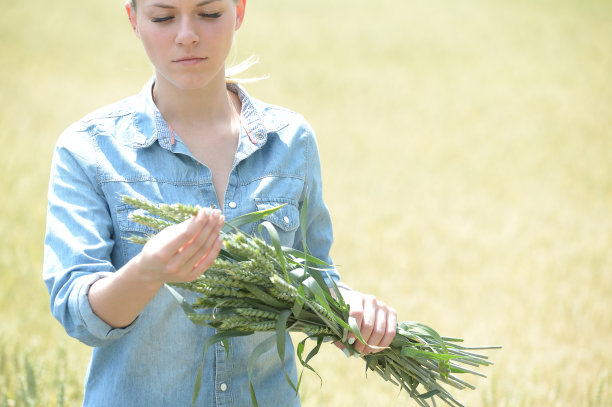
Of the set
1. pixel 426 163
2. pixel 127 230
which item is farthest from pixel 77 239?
pixel 426 163

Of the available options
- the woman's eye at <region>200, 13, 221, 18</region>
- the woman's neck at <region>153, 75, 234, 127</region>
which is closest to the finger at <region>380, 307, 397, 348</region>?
the woman's neck at <region>153, 75, 234, 127</region>

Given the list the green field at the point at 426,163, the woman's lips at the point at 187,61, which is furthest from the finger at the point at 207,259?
the green field at the point at 426,163

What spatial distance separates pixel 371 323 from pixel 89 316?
0.66 meters

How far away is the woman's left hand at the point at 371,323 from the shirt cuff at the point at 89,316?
A: 22.1 inches

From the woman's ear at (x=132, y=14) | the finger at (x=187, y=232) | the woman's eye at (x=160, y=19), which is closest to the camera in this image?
the finger at (x=187, y=232)

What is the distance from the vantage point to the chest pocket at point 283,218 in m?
1.85

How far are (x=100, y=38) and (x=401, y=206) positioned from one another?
10081mm

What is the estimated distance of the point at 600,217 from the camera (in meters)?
7.34

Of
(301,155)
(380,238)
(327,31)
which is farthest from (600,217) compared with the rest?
(327,31)

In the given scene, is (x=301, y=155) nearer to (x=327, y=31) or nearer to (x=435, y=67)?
(x=435, y=67)

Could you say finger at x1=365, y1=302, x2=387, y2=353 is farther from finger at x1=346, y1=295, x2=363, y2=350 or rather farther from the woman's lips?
the woman's lips

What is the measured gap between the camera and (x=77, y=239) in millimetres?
1618

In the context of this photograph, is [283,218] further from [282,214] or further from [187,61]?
[187,61]

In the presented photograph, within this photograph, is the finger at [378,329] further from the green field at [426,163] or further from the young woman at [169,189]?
the green field at [426,163]
